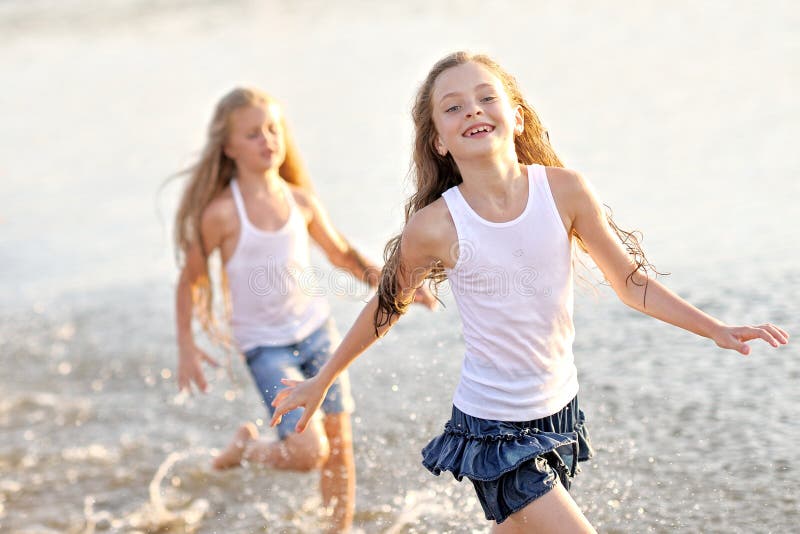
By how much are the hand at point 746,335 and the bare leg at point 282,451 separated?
7.22 ft

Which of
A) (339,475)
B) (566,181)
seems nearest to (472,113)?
(566,181)

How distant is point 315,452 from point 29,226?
6.79 m

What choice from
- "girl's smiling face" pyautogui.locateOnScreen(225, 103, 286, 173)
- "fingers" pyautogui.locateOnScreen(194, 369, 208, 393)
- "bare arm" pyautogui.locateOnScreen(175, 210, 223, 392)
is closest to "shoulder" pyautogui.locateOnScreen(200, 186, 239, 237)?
"bare arm" pyautogui.locateOnScreen(175, 210, 223, 392)

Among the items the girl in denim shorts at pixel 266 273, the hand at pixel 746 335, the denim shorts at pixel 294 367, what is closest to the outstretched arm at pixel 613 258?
the hand at pixel 746 335

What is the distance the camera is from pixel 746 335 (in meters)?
3.01

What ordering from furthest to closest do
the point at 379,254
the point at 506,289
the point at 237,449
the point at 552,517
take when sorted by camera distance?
1. the point at 379,254
2. the point at 237,449
3. the point at 506,289
4. the point at 552,517

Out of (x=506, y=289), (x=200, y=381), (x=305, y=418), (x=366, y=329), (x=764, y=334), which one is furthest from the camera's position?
(x=200, y=381)

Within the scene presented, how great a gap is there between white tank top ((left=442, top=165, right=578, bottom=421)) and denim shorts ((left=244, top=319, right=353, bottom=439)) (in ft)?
5.20

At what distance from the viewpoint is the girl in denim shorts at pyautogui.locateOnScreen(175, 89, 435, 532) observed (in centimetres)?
484

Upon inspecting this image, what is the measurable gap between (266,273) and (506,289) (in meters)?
1.92

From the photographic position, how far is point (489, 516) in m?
3.32

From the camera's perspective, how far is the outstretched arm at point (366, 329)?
131 inches

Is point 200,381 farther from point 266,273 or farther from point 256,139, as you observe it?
point 256,139

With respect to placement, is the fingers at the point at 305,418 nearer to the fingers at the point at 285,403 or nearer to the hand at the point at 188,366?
the fingers at the point at 285,403
